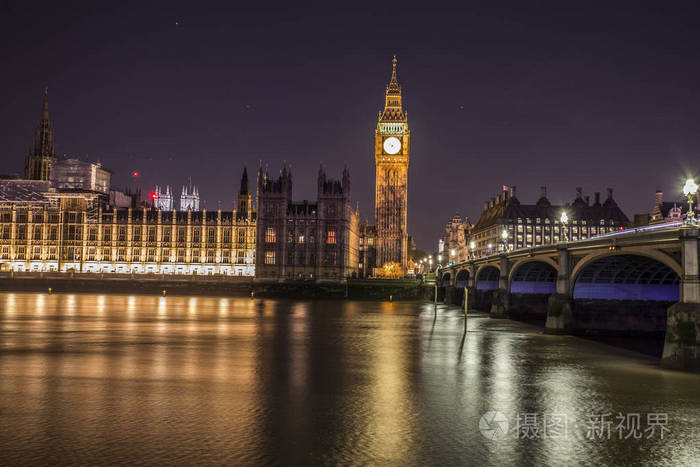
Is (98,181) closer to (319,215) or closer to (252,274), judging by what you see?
(252,274)

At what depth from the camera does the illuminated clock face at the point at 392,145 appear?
194875 mm

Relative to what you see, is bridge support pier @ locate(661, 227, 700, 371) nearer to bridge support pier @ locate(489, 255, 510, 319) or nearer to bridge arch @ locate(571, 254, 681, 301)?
bridge arch @ locate(571, 254, 681, 301)

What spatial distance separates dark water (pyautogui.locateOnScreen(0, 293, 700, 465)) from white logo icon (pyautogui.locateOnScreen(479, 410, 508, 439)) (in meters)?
0.15

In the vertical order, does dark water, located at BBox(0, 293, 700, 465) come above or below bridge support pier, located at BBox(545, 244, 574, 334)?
below

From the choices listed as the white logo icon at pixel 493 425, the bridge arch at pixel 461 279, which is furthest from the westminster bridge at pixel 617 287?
the bridge arch at pixel 461 279

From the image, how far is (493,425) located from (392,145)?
17763cm

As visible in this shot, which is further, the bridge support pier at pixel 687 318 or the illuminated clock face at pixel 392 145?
the illuminated clock face at pixel 392 145

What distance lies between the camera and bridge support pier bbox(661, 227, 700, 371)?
110ft

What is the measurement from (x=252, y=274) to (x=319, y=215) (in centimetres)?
2503

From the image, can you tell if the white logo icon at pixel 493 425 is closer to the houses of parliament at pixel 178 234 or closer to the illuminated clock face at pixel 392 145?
the houses of parliament at pixel 178 234

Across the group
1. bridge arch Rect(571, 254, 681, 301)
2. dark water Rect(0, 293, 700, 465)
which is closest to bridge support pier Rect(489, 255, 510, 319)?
bridge arch Rect(571, 254, 681, 301)

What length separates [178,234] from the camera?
166m

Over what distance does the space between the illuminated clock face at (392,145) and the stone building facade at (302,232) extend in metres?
41.3

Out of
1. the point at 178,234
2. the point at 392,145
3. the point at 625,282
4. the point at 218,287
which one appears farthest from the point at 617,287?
the point at 392,145
